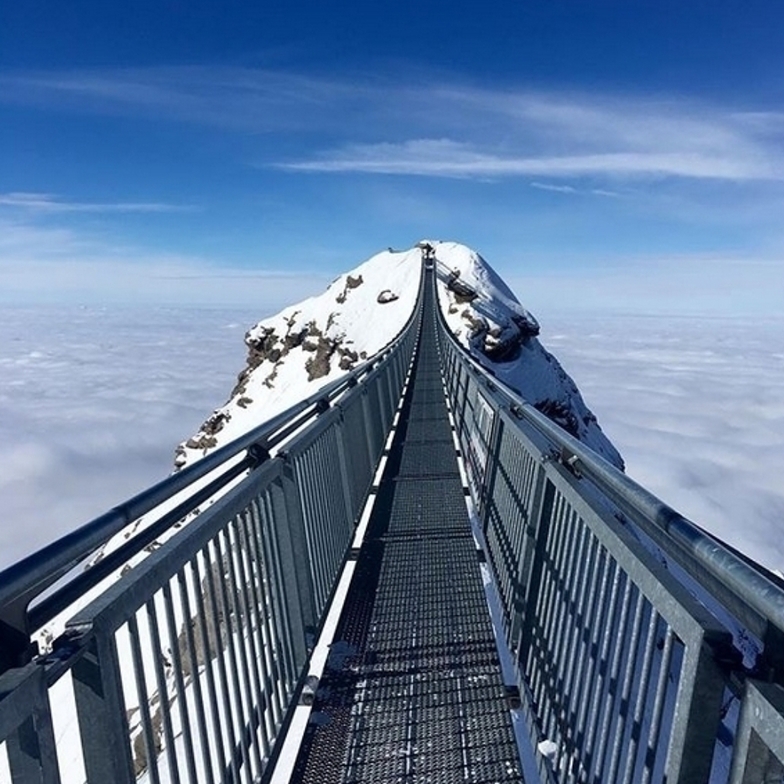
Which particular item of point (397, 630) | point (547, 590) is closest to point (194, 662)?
point (547, 590)

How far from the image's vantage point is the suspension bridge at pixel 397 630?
171 cm

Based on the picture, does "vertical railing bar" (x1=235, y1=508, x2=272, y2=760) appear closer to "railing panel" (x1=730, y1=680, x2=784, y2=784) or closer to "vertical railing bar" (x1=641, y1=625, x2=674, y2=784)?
"vertical railing bar" (x1=641, y1=625, x2=674, y2=784)

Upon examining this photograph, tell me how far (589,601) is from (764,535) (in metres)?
229

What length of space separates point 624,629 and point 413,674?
2437 millimetres

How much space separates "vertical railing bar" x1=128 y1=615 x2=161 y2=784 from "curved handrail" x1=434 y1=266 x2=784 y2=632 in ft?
5.61

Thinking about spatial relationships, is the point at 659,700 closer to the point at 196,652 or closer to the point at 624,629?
the point at 624,629

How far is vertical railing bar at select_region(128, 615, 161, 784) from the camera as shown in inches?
82.3

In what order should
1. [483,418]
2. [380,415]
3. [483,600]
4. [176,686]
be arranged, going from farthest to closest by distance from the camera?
[380,415]
[483,418]
[483,600]
[176,686]

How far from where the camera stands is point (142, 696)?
221 cm

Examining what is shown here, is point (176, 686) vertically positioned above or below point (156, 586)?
below

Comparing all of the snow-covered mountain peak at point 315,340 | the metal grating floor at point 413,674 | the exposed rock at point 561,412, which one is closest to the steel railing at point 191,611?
the metal grating floor at point 413,674

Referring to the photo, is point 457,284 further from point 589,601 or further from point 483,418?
point 589,601

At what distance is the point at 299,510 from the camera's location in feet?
14.7

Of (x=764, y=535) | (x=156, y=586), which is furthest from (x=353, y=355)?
(x=764, y=535)
